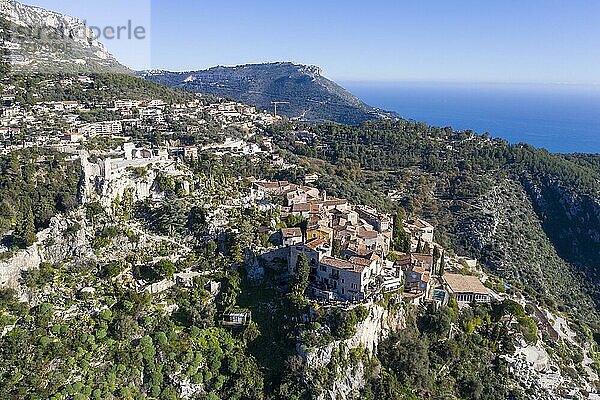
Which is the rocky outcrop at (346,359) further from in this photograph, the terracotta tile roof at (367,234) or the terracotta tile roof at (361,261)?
the terracotta tile roof at (367,234)

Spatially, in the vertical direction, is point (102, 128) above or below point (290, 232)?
above

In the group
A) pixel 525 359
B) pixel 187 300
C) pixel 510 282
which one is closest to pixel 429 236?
pixel 510 282

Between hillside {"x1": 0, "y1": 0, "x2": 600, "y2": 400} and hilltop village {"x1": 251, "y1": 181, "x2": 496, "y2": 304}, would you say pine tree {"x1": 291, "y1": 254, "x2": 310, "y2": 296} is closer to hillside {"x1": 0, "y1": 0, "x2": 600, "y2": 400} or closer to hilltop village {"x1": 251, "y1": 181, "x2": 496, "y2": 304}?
hillside {"x1": 0, "y1": 0, "x2": 600, "y2": 400}

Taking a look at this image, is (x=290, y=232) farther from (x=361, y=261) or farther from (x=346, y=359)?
(x=346, y=359)

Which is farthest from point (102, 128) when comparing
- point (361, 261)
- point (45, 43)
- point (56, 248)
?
point (361, 261)

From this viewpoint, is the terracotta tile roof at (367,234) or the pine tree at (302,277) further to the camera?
the terracotta tile roof at (367,234)

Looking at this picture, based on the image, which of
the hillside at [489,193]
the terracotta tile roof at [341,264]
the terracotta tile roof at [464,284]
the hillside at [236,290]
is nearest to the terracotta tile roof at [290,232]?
the hillside at [236,290]
